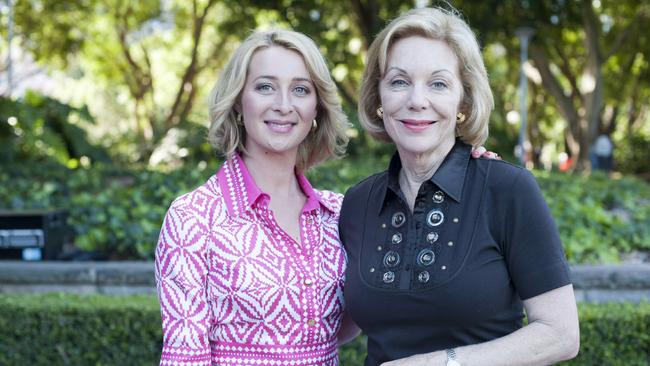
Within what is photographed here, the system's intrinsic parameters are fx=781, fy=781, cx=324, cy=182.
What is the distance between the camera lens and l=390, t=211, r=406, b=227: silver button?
2395 mm

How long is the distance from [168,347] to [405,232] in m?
0.81

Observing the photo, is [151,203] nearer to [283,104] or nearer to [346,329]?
[346,329]

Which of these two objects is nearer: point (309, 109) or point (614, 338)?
point (309, 109)

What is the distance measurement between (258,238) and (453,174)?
691 mm

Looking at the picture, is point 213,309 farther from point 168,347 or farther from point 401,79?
point 401,79

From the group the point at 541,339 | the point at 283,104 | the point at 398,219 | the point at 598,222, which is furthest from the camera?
the point at 598,222

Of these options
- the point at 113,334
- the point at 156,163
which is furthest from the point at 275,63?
the point at 156,163

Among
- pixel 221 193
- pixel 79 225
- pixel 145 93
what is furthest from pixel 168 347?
pixel 145 93

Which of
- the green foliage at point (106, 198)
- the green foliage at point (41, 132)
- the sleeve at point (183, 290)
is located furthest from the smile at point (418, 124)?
the green foliage at point (41, 132)

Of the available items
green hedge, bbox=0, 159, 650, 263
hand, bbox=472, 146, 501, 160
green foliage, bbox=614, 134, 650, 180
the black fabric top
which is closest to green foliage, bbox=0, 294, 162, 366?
green hedge, bbox=0, 159, 650, 263

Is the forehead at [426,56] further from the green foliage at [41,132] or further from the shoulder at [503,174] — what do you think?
the green foliage at [41,132]

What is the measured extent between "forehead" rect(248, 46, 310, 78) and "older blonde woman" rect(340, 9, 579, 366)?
263mm

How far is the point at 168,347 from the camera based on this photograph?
7.86 feet

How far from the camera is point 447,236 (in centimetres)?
225
